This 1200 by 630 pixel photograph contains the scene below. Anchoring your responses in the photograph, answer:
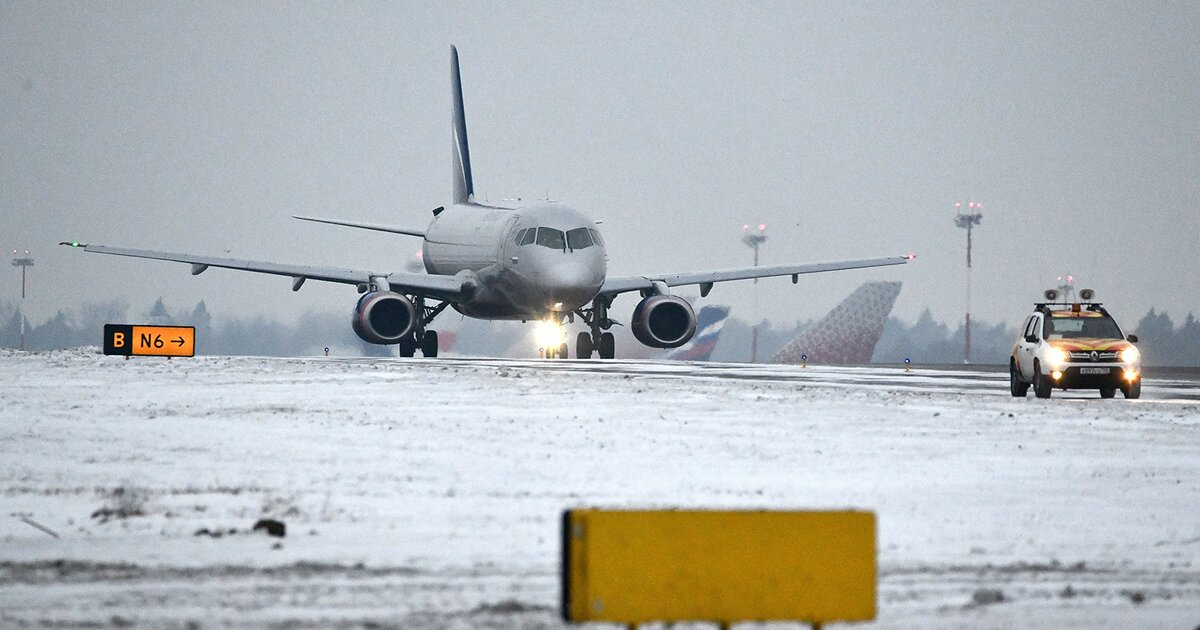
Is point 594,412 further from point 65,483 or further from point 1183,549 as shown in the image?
point 1183,549

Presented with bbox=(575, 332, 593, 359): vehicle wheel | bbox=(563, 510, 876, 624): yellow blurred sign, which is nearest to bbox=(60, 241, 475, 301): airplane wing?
bbox=(575, 332, 593, 359): vehicle wheel

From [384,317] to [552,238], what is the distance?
5.17 metres

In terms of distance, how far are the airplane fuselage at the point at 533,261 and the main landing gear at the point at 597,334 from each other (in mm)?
1883

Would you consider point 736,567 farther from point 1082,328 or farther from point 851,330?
point 851,330

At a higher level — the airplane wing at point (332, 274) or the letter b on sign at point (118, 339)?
the airplane wing at point (332, 274)

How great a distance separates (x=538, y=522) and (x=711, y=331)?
122 metres

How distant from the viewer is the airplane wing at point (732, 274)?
49562 millimetres

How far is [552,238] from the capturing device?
1805 inches

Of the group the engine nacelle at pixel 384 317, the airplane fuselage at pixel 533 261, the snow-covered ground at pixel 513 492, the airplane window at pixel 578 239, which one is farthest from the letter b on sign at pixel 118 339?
the snow-covered ground at pixel 513 492

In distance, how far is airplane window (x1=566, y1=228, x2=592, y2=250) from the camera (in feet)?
150

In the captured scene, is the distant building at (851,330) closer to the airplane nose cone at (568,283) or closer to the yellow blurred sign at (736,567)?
the airplane nose cone at (568,283)

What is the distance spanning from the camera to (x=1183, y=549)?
37.0 feet

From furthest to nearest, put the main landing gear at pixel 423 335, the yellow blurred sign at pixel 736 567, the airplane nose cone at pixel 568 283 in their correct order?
1. the main landing gear at pixel 423 335
2. the airplane nose cone at pixel 568 283
3. the yellow blurred sign at pixel 736 567

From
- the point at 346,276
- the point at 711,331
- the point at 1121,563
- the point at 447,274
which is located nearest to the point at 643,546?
the point at 1121,563
